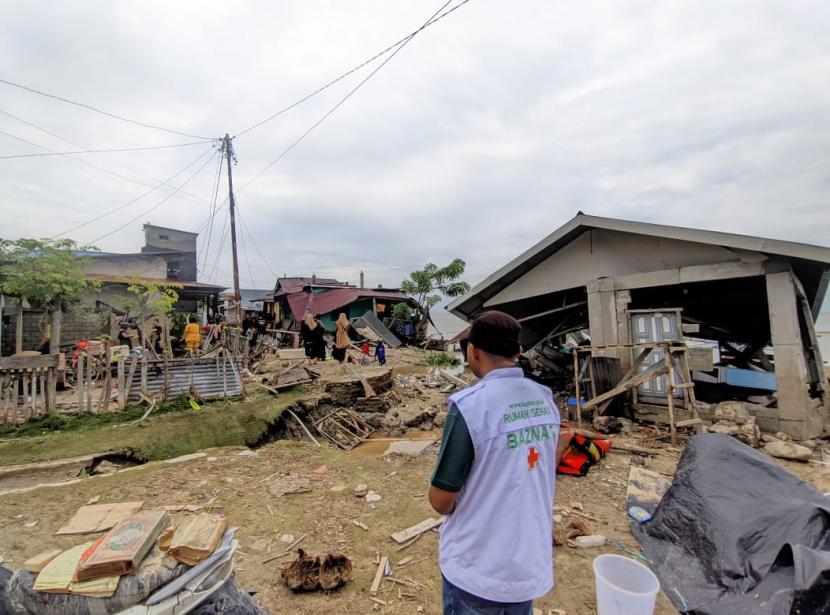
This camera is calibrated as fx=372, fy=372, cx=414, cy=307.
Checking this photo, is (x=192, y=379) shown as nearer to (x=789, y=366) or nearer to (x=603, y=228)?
(x=603, y=228)

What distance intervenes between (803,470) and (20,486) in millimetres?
11314

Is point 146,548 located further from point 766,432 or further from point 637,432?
point 766,432

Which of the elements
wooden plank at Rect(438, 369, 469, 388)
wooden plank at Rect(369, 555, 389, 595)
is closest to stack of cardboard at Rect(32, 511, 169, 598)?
wooden plank at Rect(369, 555, 389, 595)

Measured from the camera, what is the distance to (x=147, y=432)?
6.82m

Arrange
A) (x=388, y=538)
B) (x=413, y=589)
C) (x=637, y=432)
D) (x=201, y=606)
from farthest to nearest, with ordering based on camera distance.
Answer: (x=637, y=432) → (x=388, y=538) → (x=413, y=589) → (x=201, y=606)

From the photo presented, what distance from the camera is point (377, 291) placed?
26.1 meters

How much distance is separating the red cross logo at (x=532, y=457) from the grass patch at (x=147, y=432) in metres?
7.15

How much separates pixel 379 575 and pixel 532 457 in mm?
2543

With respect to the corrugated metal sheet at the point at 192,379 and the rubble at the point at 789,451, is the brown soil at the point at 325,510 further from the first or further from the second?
the corrugated metal sheet at the point at 192,379

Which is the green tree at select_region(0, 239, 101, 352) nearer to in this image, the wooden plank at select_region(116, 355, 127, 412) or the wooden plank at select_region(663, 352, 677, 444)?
the wooden plank at select_region(116, 355, 127, 412)

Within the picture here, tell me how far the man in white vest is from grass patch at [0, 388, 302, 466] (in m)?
6.88

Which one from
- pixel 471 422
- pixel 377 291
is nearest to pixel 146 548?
pixel 471 422

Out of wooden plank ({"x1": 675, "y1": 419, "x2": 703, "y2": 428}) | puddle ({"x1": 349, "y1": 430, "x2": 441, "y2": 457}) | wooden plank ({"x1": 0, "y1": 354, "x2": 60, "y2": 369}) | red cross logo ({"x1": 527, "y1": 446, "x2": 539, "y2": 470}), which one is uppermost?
wooden plank ({"x1": 0, "y1": 354, "x2": 60, "y2": 369})

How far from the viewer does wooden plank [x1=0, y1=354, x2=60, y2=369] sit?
690 centimetres
